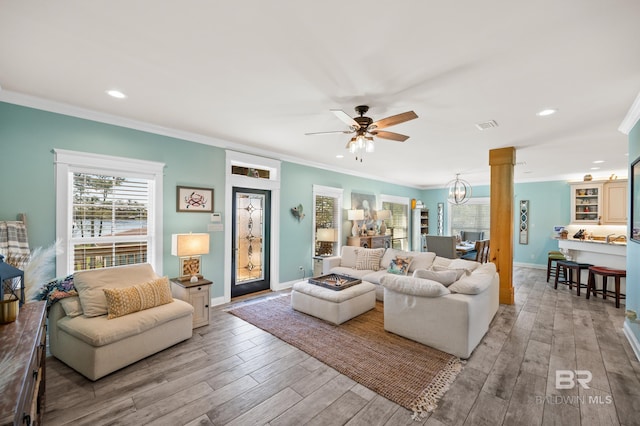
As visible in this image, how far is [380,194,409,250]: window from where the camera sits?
8.74 metres

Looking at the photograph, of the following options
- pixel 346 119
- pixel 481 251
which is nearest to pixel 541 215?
pixel 481 251

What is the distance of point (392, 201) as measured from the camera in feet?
29.1

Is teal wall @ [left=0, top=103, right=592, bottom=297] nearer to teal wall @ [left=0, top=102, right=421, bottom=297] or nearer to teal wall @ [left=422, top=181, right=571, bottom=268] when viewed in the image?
teal wall @ [left=0, top=102, right=421, bottom=297]

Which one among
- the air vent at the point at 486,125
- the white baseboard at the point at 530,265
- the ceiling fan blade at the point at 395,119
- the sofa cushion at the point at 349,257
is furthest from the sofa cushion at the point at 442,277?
the white baseboard at the point at 530,265

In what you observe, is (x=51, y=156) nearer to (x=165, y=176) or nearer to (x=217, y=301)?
(x=165, y=176)

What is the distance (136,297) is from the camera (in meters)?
2.90

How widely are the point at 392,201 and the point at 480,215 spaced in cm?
316

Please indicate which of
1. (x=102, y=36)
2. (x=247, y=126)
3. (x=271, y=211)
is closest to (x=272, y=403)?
(x=102, y=36)

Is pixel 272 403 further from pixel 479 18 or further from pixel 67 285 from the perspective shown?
pixel 479 18

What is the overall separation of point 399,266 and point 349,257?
1.12m

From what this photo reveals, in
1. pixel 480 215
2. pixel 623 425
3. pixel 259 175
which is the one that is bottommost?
pixel 623 425

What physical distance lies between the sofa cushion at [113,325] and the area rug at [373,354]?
48.5 inches

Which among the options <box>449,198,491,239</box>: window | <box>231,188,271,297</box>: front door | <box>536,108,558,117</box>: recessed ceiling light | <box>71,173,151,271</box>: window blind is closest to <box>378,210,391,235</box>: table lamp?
<box>231,188,271,297</box>: front door

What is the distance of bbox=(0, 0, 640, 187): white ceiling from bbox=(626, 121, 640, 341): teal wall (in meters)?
0.33
